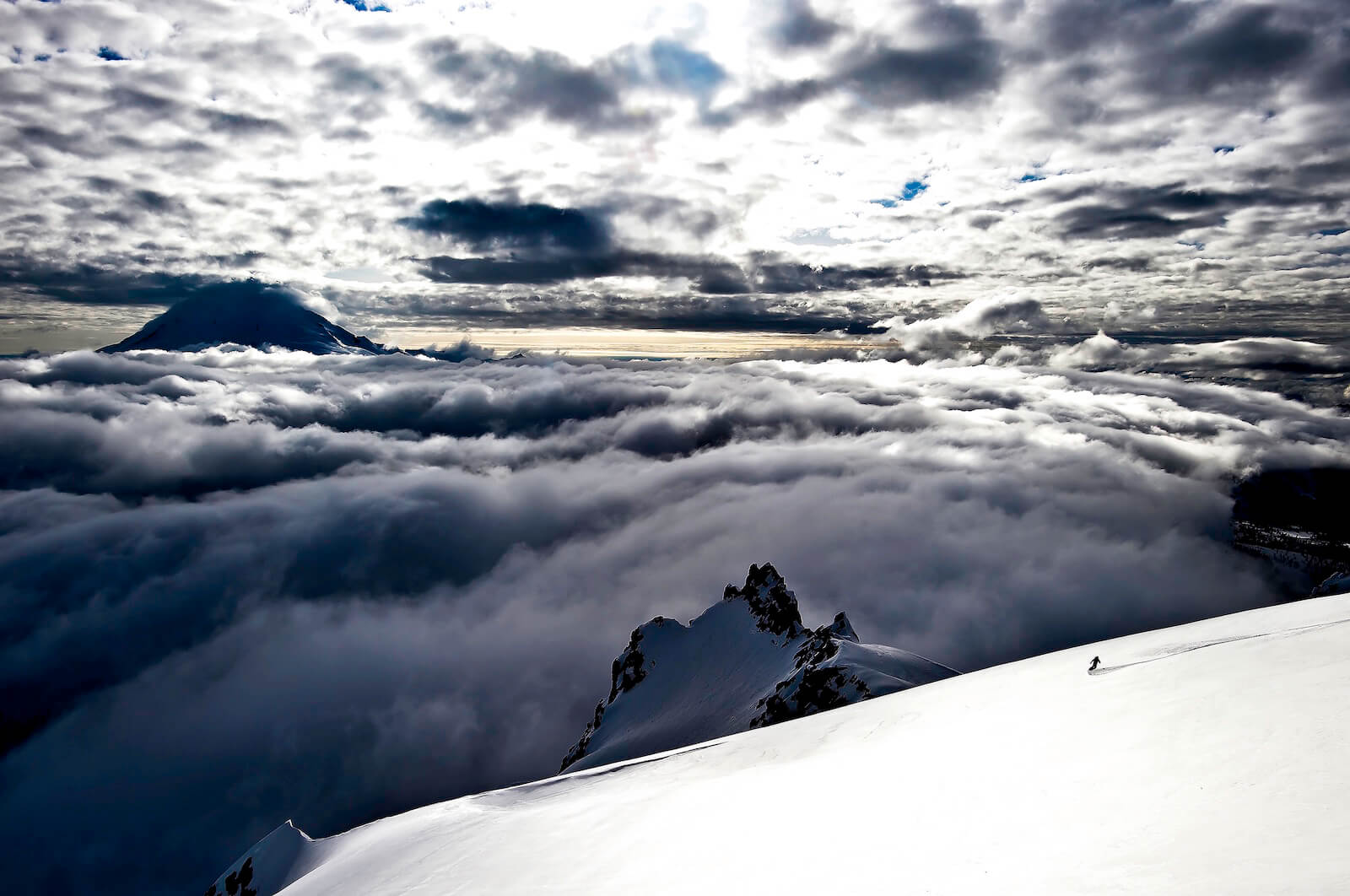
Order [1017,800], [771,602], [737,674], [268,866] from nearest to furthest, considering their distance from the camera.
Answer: [1017,800]
[268,866]
[737,674]
[771,602]

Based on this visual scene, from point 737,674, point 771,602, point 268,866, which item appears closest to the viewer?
point 268,866

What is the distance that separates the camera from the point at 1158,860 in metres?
9.29

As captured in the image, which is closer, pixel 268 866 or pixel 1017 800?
pixel 1017 800

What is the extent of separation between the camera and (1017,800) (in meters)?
13.7

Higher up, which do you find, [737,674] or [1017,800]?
[1017,800]

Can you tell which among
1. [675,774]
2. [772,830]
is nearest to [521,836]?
[675,774]

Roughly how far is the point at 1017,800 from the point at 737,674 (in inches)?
3764

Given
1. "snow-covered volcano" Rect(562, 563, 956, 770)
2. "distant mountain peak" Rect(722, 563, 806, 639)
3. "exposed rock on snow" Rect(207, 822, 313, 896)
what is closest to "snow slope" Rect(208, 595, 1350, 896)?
"exposed rock on snow" Rect(207, 822, 313, 896)

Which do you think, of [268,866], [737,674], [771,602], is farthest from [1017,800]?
[771,602]

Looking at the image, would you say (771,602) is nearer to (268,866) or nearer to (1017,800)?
(268,866)

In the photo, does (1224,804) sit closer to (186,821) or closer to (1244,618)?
(1244,618)

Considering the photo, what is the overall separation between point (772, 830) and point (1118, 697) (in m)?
10.9

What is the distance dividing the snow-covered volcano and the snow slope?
43.8m

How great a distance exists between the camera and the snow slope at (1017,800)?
9641 millimetres
